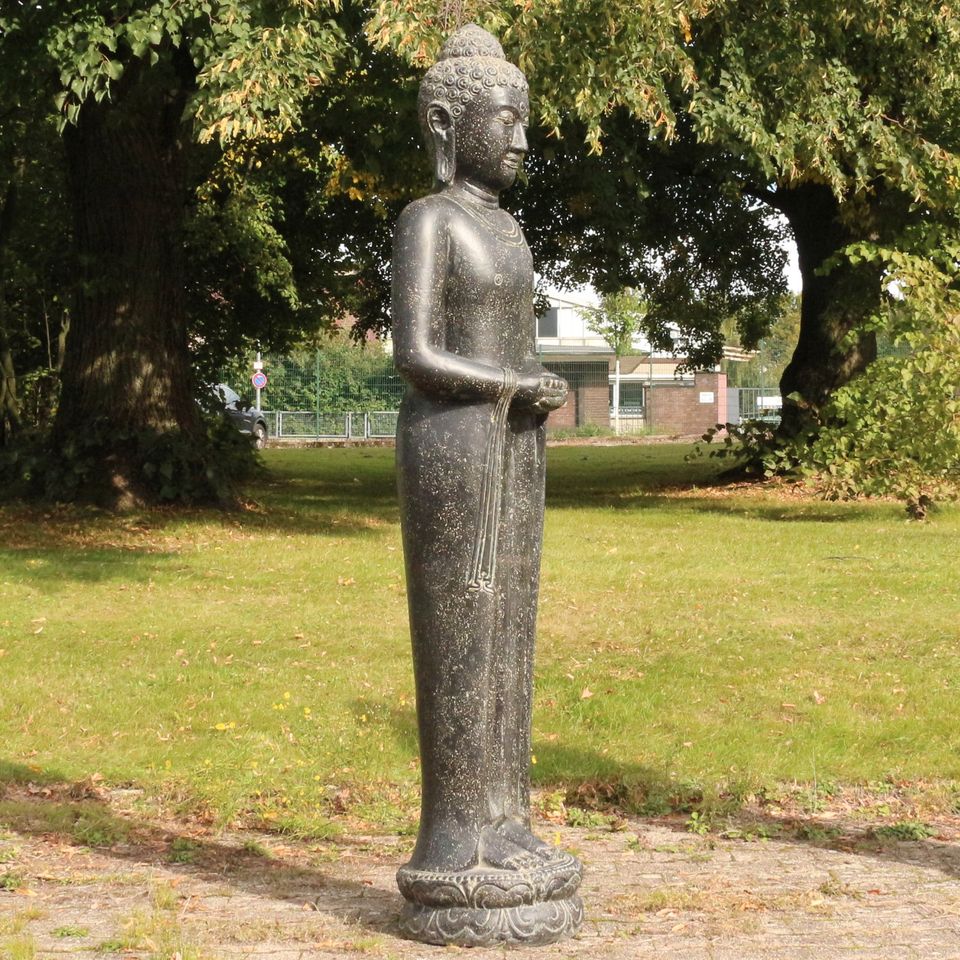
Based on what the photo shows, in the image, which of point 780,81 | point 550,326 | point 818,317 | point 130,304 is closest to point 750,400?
point 550,326

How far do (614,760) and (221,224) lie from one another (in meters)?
15.9

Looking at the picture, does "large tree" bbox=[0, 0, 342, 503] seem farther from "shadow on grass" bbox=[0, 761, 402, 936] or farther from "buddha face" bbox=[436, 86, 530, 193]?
"buddha face" bbox=[436, 86, 530, 193]

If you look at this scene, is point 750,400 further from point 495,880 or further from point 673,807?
point 495,880

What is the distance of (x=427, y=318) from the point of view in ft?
17.1

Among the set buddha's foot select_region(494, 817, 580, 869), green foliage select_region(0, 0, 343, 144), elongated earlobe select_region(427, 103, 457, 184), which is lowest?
buddha's foot select_region(494, 817, 580, 869)

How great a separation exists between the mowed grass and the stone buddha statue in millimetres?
1924

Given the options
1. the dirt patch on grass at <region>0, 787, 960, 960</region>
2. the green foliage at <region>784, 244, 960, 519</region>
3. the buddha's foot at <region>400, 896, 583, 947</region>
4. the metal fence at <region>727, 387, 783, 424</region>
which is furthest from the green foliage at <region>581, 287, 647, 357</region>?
the buddha's foot at <region>400, 896, 583, 947</region>

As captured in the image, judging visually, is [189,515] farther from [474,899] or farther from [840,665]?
[474,899]

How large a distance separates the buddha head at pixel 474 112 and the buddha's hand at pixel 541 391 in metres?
0.65

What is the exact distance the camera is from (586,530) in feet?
60.1

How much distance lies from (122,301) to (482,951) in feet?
48.2

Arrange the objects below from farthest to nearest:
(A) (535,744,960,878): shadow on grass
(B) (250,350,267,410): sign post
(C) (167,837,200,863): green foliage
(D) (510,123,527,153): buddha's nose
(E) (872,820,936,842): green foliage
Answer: (B) (250,350,267,410): sign post < (E) (872,820,936,842): green foliage < (A) (535,744,960,878): shadow on grass < (C) (167,837,200,863): green foliage < (D) (510,123,527,153): buddha's nose

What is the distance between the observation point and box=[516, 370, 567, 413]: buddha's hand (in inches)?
207

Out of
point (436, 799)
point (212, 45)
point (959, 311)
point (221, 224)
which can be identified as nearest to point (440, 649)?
point (436, 799)
